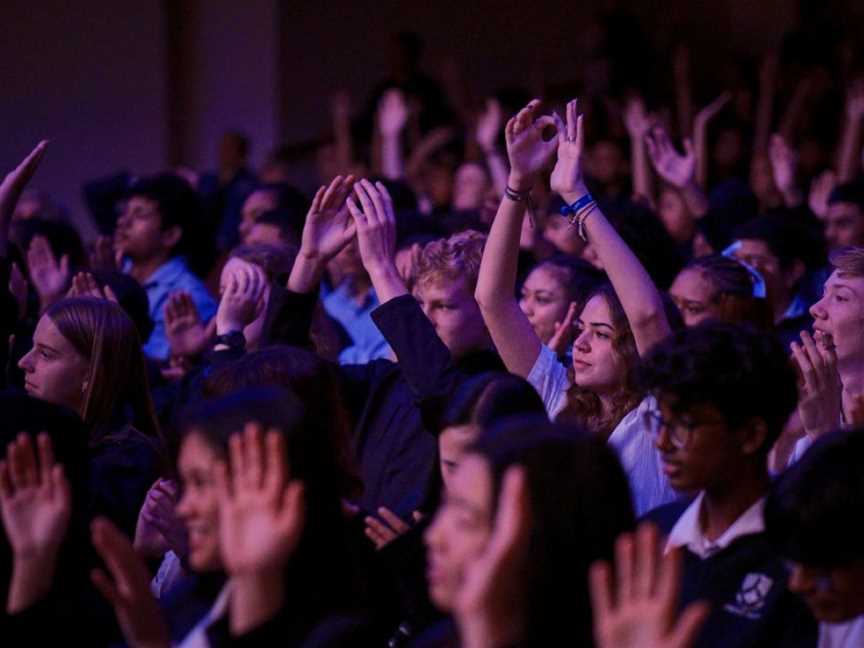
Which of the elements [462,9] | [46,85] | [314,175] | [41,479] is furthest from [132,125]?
[41,479]

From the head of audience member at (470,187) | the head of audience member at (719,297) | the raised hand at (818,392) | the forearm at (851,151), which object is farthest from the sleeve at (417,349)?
the forearm at (851,151)

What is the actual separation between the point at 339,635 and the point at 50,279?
9.71ft

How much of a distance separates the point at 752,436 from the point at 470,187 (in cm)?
448

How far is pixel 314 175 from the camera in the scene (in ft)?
33.2

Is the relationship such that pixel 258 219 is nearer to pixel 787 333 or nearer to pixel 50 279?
pixel 50 279

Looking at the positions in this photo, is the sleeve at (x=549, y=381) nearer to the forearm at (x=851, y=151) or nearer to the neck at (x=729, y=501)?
the neck at (x=729, y=501)

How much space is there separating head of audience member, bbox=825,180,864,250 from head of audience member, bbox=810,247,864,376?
2037 mm

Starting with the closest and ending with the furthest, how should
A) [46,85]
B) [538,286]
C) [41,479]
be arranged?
[41,479] < [538,286] < [46,85]

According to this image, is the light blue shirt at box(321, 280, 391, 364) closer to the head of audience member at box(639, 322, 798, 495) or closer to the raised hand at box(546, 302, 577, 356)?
the raised hand at box(546, 302, 577, 356)

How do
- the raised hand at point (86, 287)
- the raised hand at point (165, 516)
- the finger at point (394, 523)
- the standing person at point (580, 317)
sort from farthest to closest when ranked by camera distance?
the raised hand at point (86, 287) < the standing person at point (580, 317) < the raised hand at point (165, 516) < the finger at point (394, 523)

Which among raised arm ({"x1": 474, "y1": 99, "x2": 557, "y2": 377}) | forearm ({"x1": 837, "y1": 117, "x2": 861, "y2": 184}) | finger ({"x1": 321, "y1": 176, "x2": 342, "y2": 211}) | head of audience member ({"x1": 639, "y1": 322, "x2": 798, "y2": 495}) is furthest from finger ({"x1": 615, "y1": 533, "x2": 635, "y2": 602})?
forearm ({"x1": 837, "y1": 117, "x2": 861, "y2": 184})

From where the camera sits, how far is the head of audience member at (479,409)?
263 cm

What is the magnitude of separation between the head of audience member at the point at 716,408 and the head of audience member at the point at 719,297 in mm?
1397

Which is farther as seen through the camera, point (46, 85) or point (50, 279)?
point (46, 85)
